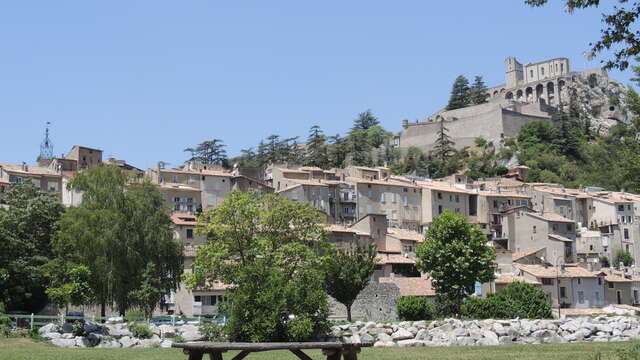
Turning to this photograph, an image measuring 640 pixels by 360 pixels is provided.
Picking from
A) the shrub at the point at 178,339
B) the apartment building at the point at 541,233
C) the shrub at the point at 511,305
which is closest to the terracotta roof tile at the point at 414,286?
the shrub at the point at 511,305

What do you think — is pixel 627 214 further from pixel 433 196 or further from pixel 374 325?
pixel 374 325

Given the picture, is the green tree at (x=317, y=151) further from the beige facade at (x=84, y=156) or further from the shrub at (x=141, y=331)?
the shrub at (x=141, y=331)

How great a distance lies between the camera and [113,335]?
3888 cm

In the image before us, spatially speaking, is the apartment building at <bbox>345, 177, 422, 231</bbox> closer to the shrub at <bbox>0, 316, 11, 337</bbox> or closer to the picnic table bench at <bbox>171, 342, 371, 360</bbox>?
the shrub at <bbox>0, 316, 11, 337</bbox>

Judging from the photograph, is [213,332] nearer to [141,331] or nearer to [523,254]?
[141,331]

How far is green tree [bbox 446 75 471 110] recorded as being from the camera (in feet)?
582

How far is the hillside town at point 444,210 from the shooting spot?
2921 inches

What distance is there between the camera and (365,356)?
30.2m

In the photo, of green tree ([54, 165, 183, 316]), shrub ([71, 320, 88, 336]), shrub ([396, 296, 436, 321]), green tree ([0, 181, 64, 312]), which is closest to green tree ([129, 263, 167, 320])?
green tree ([54, 165, 183, 316])

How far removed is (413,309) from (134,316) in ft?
56.1

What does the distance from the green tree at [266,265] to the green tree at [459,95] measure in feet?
424

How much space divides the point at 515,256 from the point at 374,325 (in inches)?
1538

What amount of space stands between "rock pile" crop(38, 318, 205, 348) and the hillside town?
2478cm

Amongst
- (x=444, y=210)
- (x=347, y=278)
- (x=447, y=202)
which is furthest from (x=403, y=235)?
(x=347, y=278)
